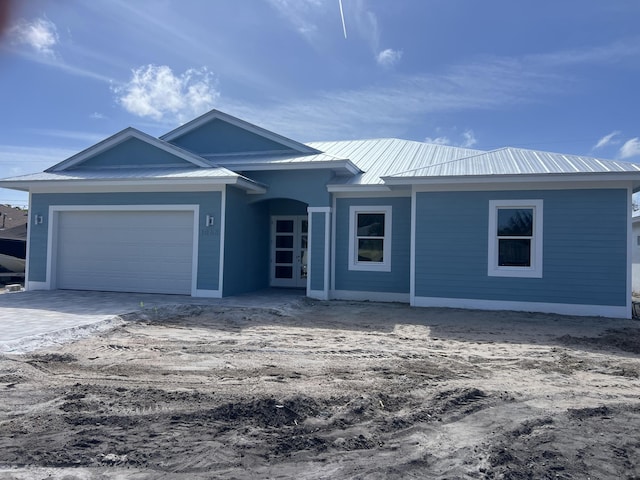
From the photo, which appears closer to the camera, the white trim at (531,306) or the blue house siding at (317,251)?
the white trim at (531,306)

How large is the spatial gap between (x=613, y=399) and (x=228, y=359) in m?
4.83

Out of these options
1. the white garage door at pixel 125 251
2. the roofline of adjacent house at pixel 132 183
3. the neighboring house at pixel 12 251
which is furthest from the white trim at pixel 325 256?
the neighboring house at pixel 12 251

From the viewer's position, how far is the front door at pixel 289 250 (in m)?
16.1

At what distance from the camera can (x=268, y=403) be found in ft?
16.5

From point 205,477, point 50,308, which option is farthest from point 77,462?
point 50,308

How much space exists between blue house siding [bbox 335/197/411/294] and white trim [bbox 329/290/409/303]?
0.28ft

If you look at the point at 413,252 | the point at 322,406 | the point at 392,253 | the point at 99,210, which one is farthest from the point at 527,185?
the point at 99,210

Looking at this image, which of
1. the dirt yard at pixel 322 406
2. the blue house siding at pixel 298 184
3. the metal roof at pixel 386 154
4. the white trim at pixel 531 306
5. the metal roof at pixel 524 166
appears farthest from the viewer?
the metal roof at pixel 386 154

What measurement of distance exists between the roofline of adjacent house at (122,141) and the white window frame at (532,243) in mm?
7558

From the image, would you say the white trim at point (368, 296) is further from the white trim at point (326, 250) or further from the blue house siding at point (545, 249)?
the blue house siding at point (545, 249)

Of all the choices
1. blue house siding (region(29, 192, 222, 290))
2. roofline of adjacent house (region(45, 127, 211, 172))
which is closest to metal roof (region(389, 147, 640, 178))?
blue house siding (region(29, 192, 222, 290))

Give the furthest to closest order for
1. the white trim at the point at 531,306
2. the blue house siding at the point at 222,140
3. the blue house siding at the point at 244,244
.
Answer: the blue house siding at the point at 222,140 < the blue house siding at the point at 244,244 < the white trim at the point at 531,306

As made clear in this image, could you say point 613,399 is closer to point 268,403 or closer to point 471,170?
point 268,403

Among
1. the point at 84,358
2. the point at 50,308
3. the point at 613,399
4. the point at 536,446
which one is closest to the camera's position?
the point at 536,446
